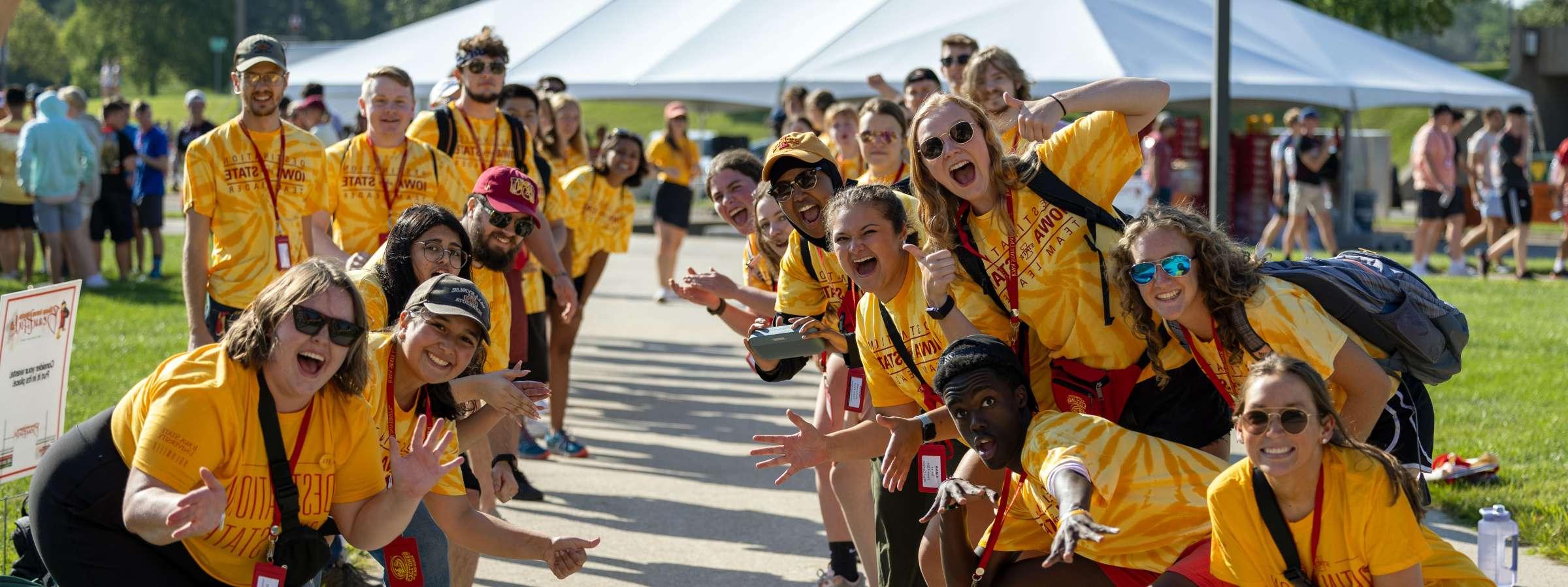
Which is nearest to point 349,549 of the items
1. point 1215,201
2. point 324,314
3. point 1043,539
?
point 324,314

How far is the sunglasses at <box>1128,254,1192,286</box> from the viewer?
3658mm

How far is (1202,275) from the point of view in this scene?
3691mm

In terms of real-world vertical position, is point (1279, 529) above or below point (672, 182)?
below

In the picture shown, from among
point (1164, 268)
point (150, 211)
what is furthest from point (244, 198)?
point (150, 211)

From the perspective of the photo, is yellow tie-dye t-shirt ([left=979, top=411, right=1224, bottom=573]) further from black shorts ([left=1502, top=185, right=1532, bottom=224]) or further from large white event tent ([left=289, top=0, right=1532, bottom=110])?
black shorts ([left=1502, top=185, right=1532, bottom=224])

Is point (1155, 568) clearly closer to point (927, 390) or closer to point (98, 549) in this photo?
point (927, 390)

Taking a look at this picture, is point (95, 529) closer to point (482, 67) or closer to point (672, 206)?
point (482, 67)

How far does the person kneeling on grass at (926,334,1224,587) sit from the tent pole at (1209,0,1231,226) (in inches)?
154

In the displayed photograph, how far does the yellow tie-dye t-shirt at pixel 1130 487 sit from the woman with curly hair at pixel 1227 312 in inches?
9.9

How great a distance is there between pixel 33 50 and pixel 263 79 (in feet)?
279

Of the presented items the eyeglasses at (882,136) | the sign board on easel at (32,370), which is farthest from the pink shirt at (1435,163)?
the sign board on easel at (32,370)

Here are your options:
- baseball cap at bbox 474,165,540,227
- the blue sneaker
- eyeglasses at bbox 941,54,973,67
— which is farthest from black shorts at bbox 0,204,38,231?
baseball cap at bbox 474,165,540,227

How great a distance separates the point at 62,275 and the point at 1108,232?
12695mm

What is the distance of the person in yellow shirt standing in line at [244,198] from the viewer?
235 inches
